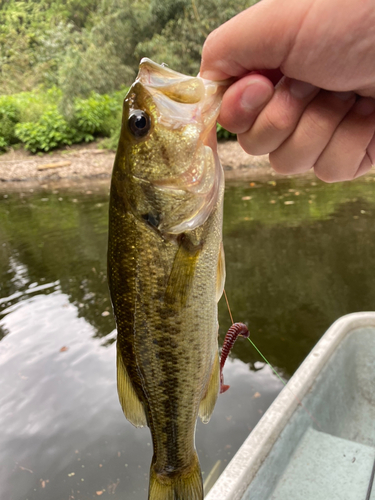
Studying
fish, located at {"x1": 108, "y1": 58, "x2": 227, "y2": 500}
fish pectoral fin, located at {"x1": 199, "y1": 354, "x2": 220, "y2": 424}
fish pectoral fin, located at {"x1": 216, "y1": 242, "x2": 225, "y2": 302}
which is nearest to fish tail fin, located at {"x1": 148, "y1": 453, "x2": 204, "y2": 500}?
fish pectoral fin, located at {"x1": 199, "y1": 354, "x2": 220, "y2": 424}

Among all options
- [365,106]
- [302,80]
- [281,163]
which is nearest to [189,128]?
[302,80]

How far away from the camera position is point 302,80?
4.51 feet

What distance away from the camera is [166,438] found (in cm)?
149

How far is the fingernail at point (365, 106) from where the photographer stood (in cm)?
154

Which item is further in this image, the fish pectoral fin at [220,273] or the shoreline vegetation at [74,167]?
the shoreline vegetation at [74,167]

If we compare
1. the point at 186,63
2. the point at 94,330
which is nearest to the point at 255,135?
the point at 94,330

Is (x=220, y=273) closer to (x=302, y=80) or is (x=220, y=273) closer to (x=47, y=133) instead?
(x=302, y=80)

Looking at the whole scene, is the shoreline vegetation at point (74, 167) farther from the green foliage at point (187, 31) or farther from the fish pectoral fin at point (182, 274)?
the fish pectoral fin at point (182, 274)

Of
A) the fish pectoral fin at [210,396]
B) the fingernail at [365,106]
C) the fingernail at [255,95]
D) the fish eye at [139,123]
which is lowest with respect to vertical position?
the fish pectoral fin at [210,396]

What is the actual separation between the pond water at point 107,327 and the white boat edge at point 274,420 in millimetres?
1036

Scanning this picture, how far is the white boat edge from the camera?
202 cm

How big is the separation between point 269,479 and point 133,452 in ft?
4.71

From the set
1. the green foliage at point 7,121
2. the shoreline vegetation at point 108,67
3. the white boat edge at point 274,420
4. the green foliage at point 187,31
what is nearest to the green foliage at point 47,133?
the shoreline vegetation at point 108,67

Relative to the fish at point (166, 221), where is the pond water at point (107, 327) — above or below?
below
